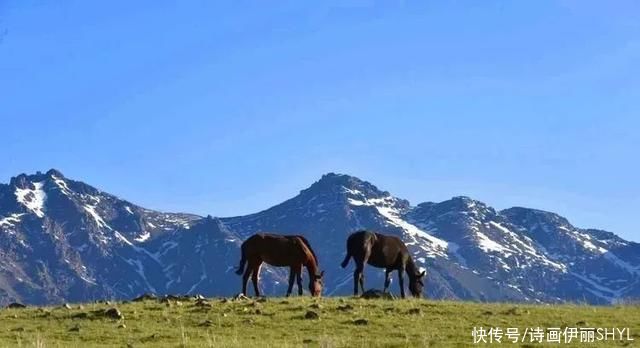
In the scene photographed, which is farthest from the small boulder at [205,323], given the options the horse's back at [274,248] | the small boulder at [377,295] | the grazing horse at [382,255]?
the grazing horse at [382,255]

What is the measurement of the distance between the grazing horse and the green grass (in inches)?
303

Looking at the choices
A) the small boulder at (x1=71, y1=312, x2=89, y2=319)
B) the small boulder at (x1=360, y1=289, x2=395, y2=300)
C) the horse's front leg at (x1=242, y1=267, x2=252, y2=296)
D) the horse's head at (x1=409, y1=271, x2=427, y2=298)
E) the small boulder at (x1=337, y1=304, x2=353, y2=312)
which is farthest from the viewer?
the horse's head at (x1=409, y1=271, x2=427, y2=298)

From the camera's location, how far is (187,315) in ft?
92.9

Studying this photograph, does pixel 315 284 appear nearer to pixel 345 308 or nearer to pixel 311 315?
pixel 345 308

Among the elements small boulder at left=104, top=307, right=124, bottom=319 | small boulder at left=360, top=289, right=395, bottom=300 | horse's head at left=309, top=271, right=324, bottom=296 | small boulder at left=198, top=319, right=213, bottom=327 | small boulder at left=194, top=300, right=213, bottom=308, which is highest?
horse's head at left=309, top=271, right=324, bottom=296

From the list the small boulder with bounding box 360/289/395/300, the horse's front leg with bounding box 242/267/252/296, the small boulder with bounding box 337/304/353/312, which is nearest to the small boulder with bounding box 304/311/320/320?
the small boulder with bounding box 337/304/353/312

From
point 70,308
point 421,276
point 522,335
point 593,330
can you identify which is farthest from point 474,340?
point 421,276

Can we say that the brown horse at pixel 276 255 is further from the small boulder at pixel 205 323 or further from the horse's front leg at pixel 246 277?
the small boulder at pixel 205 323

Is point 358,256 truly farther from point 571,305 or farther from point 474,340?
point 474,340

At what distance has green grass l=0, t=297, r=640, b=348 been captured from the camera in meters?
23.9

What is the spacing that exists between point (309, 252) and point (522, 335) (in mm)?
14602

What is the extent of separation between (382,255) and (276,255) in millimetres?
5764

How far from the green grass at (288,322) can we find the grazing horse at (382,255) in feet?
25.2

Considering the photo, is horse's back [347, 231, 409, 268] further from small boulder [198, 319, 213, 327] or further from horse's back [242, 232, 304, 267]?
small boulder [198, 319, 213, 327]
